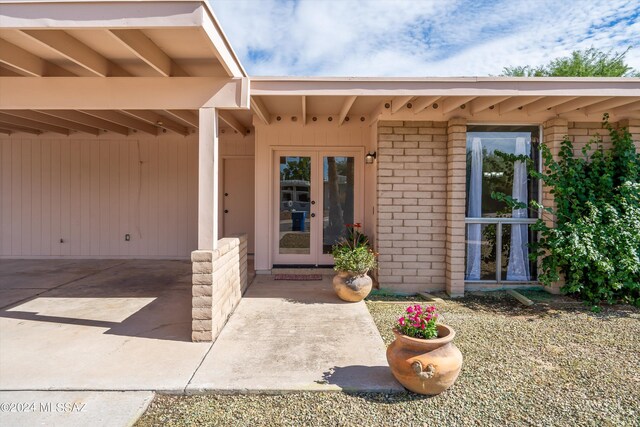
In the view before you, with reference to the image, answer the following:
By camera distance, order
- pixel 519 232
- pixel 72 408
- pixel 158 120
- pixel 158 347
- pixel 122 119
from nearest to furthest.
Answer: pixel 72 408, pixel 158 347, pixel 519 232, pixel 122 119, pixel 158 120

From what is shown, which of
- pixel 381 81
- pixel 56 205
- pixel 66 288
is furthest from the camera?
pixel 56 205

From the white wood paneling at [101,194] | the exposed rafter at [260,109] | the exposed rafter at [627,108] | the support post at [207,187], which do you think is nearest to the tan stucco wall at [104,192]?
the white wood paneling at [101,194]

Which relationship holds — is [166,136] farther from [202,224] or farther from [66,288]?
[202,224]

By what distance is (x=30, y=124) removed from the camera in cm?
612

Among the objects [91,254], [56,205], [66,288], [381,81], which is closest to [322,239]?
[381,81]

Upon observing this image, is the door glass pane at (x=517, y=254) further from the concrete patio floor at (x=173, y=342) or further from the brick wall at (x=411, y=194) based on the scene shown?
the concrete patio floor at (x=173, y=342)

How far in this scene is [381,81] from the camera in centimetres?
374

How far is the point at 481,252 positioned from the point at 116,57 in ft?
15.9

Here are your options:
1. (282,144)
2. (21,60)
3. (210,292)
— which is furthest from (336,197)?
(21,60)

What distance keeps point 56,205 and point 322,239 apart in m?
5.34

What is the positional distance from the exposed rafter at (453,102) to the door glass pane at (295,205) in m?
2.32

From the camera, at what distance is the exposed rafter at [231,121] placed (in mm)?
5349

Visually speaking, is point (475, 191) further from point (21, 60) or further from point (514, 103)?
point (21, 60)

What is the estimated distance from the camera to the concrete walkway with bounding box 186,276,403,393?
2518mm
